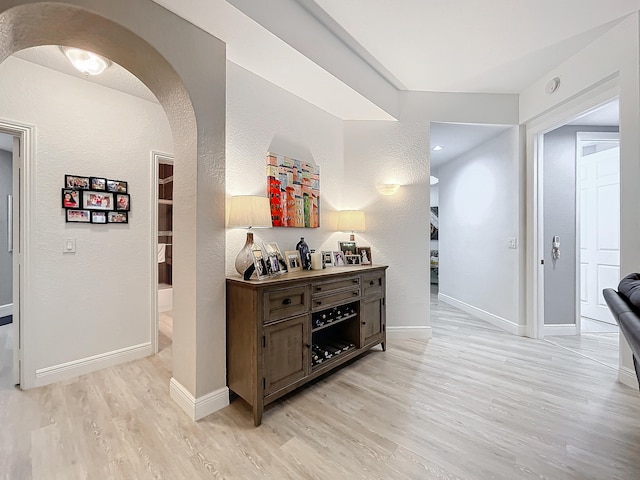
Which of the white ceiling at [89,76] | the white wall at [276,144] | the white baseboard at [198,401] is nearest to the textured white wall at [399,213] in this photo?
the white wall at [276,144]

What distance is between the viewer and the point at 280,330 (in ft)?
6.66

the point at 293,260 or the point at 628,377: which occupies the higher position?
the point at 293,260

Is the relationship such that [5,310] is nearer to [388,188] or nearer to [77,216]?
[77,216]

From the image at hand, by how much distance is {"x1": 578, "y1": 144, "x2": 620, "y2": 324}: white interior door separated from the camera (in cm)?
386

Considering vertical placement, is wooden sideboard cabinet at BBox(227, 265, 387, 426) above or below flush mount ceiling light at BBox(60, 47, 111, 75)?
below

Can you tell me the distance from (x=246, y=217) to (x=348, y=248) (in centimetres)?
143

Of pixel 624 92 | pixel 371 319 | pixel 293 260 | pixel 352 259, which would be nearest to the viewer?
pixel 624 92

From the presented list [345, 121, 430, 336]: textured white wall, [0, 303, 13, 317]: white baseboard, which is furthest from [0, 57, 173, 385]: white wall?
[0, 303, 13, 317]: white baseboard

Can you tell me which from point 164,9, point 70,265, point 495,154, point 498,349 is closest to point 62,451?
point 70,265

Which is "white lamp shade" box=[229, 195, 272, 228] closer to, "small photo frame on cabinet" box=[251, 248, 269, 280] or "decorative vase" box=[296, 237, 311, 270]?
"small photo frame on cabinet" box=[251, 248, 269, 280]

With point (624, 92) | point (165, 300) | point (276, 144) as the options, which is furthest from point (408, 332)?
point (165, 300)

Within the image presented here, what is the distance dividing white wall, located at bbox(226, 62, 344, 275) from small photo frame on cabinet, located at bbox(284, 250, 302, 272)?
0.16 meters

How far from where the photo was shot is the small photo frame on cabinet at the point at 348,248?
3.23 meters

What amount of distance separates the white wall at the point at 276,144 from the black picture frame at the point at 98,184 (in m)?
1.26
